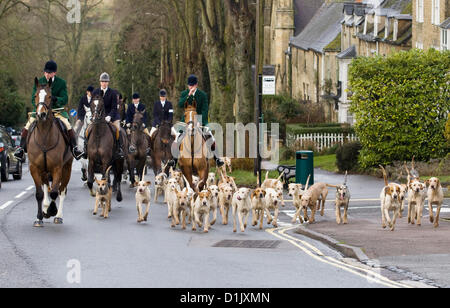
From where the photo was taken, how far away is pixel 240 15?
31.7 metres

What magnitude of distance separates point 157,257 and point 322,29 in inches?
2364

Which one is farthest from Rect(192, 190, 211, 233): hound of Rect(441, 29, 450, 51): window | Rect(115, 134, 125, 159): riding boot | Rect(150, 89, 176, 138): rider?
Rect(441, 29, 450, 51): window

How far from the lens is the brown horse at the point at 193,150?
66.0 ft

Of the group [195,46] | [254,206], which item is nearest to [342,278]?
[254,206]

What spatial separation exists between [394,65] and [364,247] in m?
18.0

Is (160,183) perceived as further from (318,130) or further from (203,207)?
(318,130)

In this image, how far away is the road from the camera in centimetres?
1177

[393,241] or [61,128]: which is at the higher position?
[61,128]

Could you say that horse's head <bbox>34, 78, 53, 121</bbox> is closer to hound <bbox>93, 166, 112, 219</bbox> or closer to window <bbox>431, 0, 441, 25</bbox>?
hound <bbox>93, 166, 112, 219</bbox>

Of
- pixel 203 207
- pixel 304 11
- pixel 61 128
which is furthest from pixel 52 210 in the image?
pixel 304 11

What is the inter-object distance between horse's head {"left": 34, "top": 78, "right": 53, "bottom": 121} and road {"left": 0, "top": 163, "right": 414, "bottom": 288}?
2.11 metres

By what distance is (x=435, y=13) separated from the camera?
4050cm

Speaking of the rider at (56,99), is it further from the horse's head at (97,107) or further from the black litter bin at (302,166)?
the black litter bin at (302,166)
